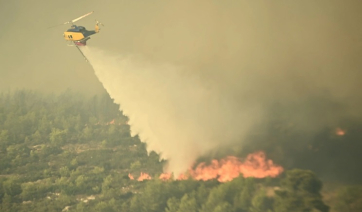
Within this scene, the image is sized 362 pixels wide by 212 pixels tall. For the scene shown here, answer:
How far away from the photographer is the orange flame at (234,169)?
21.8 m

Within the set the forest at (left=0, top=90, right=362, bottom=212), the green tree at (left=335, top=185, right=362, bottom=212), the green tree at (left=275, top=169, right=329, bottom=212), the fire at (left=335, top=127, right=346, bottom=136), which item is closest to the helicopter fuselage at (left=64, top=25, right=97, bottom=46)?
the forest at (left=0, top=90, right=362, bottom=212)

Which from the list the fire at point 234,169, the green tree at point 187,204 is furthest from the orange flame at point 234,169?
the green tree at point 187,204

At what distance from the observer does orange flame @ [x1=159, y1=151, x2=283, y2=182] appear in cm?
2177

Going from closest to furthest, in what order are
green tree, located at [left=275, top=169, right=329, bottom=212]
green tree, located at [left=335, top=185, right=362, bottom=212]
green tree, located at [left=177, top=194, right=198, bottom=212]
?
1. green tree, located at [left=335, top=185, right=362, bottom=212]
2. green tree, located at [left=275, top=169, right=329, bottom=212]
3. green tree, located at [left=177, top=194, right=198, bottom=212]

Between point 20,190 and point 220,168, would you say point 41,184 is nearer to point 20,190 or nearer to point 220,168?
point 20,190

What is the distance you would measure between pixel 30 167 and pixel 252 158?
61.3 ft

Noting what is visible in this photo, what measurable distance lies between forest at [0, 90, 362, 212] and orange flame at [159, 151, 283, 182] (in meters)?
0.70

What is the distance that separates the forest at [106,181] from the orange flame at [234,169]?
0.70 metres

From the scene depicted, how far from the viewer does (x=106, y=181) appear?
26656 millimetres

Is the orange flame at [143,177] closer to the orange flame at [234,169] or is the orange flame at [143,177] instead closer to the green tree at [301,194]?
the orange flame at [234,169]

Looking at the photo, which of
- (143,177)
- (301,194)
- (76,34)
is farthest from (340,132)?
(76,34)

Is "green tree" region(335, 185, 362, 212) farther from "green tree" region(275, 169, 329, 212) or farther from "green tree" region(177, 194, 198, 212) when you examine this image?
"green tree" region(177, 194, 198, 212)

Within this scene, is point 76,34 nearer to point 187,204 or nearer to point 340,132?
point 187,204

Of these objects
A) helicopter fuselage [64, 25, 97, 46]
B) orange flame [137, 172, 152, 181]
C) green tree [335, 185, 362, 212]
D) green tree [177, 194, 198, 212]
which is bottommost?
green tree [335, 185, 362, 212]
